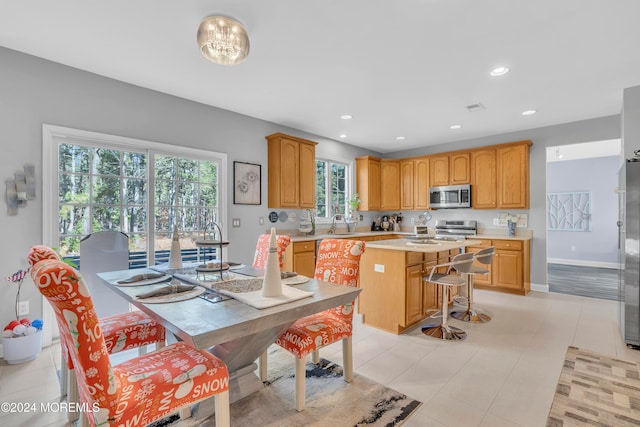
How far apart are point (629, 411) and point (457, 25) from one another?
2.78m

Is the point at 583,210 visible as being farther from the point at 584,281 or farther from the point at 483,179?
the point at 483,179

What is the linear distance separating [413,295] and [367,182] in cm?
330

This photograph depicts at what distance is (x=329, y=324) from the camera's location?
81.0 inches

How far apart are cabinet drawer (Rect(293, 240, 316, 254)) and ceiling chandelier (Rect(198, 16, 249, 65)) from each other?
2.65 meters

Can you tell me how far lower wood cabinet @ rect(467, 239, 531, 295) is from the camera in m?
4.55

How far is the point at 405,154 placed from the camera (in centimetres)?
656

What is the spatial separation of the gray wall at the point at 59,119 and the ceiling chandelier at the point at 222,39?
1576mm

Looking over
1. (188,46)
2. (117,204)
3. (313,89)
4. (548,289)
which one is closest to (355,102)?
(313,89)

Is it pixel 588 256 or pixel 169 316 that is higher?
pixel 169 316

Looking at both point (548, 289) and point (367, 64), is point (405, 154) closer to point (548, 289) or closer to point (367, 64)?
point (548, 289)

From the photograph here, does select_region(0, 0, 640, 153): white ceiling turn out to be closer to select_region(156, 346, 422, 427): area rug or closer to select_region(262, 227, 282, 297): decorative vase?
select_region(262, 227, 282, 297): decorative vase

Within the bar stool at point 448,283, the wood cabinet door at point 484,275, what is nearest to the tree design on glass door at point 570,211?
the wood cabinet door at point 484,275

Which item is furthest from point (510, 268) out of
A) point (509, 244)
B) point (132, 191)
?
point (132, 191)

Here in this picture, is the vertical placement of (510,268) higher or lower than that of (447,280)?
lower
